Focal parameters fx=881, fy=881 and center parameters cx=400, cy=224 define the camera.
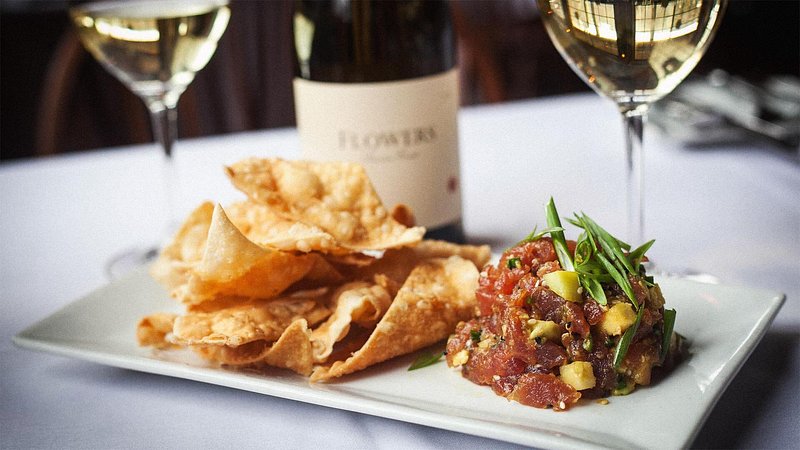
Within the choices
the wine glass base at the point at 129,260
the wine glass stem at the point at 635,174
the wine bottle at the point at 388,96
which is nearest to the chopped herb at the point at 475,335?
the wine glass stem at the point at 635,174

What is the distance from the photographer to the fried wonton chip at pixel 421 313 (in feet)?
2.62

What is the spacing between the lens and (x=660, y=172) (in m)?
1.54

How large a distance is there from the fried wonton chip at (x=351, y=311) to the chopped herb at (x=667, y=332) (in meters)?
0.26

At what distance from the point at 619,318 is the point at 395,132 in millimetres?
525

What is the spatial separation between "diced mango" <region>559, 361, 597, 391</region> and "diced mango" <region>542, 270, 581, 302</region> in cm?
5

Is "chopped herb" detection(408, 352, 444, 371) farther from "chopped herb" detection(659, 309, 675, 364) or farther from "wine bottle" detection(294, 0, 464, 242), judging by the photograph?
"wine bottle" detection(294, 0, 464, 242)

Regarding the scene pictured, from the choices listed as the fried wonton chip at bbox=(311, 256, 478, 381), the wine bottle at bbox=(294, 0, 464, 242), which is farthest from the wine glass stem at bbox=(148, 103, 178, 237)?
the fried wonton chip at bbox=(311, 256, 478, 381)

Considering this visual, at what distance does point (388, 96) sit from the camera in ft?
3.78

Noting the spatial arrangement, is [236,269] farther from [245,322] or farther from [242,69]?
[242,69]

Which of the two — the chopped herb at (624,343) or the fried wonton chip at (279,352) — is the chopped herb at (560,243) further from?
the fried wonton chip at (279,352)

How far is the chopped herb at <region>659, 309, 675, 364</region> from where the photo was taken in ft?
2.47

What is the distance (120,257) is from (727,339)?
36.2 inches

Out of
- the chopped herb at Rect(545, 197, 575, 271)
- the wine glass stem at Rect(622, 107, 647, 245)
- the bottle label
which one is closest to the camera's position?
the chopped herb at Rect(545, 197, 575, 271)

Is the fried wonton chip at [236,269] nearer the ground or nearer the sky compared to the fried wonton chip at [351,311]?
nearer the sky
